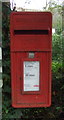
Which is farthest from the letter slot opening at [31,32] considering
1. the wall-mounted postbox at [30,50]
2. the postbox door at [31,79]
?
the postbox door at [31,79]

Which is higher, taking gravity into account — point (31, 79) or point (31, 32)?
point (31, 32)

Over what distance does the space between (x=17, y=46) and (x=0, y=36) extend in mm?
408

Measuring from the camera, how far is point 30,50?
2512mm

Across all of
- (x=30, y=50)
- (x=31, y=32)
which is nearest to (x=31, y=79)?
(x=30, y=50)

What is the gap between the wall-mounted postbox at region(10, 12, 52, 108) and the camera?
2512mm

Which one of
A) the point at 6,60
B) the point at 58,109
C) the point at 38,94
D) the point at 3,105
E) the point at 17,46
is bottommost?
the point at 58,109

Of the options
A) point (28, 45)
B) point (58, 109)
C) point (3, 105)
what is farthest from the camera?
point (58, 109)

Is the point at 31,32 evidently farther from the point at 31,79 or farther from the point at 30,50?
the point at 31,79

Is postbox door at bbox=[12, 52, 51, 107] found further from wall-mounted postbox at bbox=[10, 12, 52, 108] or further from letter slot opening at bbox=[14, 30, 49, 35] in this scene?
letter slot opening at bbox=[14, 30, 49, 35]

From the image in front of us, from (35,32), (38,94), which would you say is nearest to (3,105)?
(38,94)

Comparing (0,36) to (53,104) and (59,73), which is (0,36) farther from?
(53,104)

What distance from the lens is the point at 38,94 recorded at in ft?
8.54

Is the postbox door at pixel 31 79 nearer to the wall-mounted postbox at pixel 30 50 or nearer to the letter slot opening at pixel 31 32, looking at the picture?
the wall-mounted postbox at pixel 30 50

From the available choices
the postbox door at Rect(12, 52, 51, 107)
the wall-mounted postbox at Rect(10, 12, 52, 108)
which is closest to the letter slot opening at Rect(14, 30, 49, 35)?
the wall-mounted postbox at Rect(10, 12, 52, 108)
